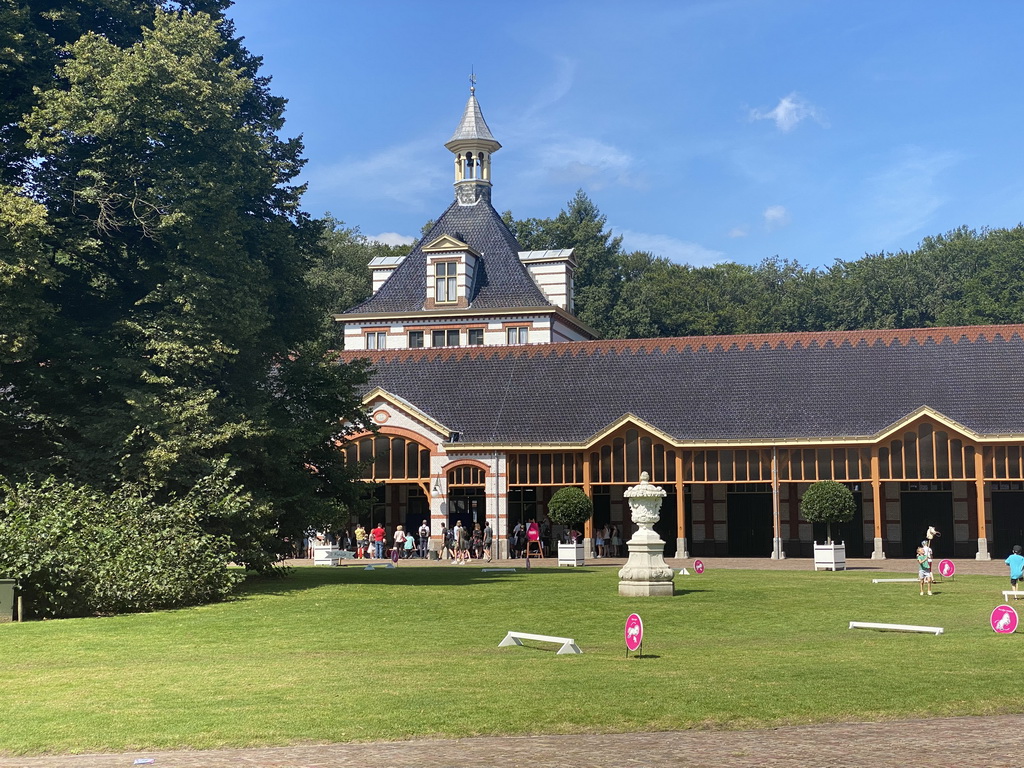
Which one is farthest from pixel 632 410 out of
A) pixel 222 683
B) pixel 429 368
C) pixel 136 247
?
pixel 222 683

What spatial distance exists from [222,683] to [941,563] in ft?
69.1

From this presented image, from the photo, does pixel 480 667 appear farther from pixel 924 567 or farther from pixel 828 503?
pixel 828 503

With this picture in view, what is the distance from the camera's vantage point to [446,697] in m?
13.6

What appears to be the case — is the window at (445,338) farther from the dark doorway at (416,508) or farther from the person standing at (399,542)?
the person standing at (399,542)

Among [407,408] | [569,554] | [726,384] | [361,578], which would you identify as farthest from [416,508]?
[361,578]

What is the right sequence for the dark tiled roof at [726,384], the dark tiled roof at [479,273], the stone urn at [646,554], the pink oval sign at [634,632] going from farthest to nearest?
the dark tiled roof at [479,273], the dark tiled roof at [726,384], the stone urn at [646,554], the pink oval sign at [634,632]

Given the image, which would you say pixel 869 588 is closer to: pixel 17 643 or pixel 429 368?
pixel 17 643

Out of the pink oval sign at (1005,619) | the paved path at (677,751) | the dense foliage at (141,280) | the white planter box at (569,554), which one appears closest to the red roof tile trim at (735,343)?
the white planter box at (569,554)

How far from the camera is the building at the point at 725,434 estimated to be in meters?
43.6

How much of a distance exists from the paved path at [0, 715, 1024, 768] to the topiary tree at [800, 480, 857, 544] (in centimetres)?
2793

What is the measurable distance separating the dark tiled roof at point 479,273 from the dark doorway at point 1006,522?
2403cm

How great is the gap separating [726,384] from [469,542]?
12203 mm

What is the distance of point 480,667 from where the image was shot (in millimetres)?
16031

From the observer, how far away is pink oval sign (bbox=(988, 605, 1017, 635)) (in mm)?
17812
